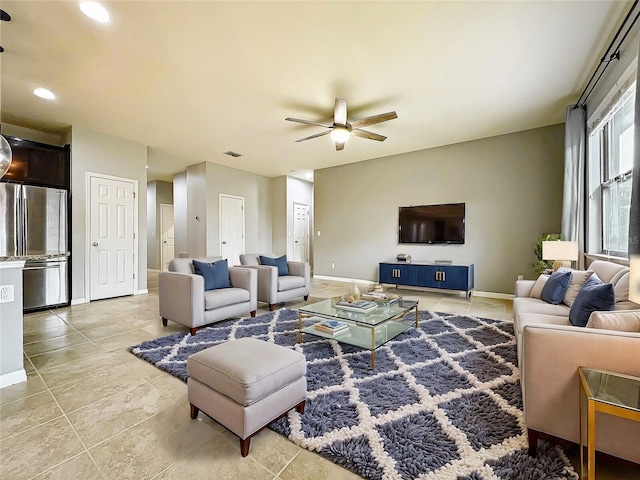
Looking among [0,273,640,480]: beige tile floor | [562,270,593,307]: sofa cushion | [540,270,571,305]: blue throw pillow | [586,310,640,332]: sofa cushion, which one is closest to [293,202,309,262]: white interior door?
[0,273,640,480]: beige tile floor

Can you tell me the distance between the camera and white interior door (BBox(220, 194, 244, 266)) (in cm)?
689

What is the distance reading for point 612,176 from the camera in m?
3.09

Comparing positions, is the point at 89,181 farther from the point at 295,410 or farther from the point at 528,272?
the point at 528,272

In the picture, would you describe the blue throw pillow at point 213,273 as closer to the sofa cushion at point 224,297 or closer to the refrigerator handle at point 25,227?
the sofa cushion at point 224,297

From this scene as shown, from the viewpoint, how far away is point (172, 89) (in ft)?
10.9

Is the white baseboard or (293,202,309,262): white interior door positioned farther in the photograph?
(293,202,309,262): white interior door

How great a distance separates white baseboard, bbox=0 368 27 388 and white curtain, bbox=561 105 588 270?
224 inches

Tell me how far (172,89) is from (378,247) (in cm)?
458

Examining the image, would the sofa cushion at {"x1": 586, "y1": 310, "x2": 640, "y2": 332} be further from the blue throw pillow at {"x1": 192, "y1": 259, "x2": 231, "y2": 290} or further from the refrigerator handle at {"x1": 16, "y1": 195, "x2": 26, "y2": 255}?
the refrigerator handle at {"x1": 16, "y1": 195, "x2": 26, "y2": 255}

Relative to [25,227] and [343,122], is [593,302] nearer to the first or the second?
[343,122]

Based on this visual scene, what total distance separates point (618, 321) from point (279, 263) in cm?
372

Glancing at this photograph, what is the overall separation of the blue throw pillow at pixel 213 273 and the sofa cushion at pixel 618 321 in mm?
3300

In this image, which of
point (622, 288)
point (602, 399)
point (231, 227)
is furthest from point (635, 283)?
point (231, 227)

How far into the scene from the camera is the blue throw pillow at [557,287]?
266 cm
